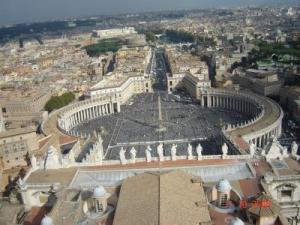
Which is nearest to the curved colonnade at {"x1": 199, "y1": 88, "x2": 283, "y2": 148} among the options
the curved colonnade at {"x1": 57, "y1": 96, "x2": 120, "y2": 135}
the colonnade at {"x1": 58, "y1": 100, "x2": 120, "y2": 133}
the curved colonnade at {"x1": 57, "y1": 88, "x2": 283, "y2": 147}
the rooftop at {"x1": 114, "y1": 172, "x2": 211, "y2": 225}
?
the curved colonnade at {"x1": 57, "y1": 88, "x2": 283, "y2": 147}

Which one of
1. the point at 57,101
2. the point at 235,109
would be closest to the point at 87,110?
the point at 57,101

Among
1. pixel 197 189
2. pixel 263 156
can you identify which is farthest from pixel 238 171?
pixel 197 189

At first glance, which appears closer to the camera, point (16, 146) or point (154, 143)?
point (16, 146)

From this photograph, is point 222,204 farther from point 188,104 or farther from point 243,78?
point 243,78

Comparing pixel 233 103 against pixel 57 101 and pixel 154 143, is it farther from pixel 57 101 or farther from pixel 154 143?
pixel 57 101

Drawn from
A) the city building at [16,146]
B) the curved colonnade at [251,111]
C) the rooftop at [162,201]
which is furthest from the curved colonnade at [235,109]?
the rooftop at [162,201]

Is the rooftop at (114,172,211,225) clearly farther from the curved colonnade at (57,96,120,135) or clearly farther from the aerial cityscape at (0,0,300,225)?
the curved colonnade at (57,96,120,135)
